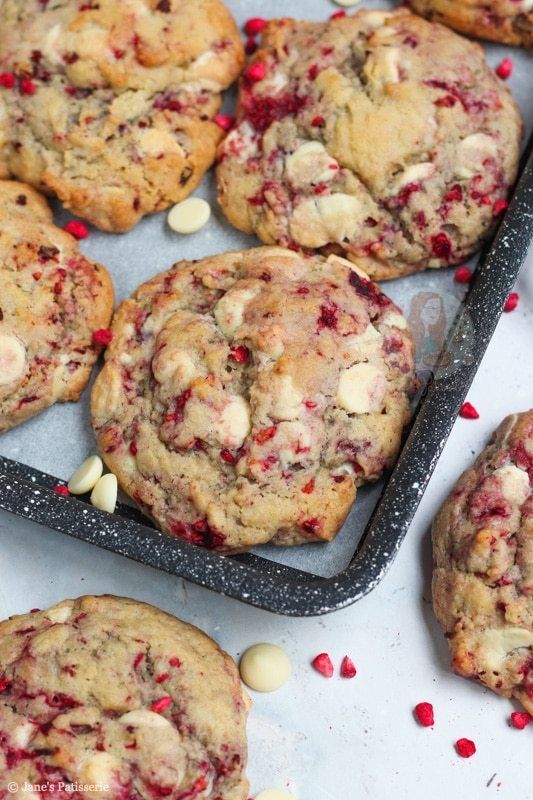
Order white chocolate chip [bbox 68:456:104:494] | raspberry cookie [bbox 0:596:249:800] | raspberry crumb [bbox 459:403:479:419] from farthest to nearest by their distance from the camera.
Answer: raspberry crumb [bbox 459:403:479:419]
white chocolate chip [bbox 68:456:104:494]
raspberry cookie [bbox 0:596:249:800]

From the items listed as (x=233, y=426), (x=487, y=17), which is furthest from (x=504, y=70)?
(x=233, y=426)

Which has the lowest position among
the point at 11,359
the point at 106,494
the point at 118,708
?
the point at 118,708

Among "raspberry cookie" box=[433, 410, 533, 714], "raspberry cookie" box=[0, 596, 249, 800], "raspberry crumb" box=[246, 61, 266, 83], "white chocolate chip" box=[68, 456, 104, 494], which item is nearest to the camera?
"raspberry cookie" box=[0, 596, 249, 800]

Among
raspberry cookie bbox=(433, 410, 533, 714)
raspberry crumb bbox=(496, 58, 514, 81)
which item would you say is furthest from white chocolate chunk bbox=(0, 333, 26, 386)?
raspberry crumb bbox=(496, 58, 514, 81)

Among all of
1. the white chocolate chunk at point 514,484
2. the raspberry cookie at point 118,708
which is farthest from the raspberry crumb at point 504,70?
the raspberry cookie at point 118,708

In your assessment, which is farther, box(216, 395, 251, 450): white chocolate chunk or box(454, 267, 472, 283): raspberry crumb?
box(454, 267, 472, 283): raspberry crumb

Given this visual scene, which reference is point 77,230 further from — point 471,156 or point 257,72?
point 471,156

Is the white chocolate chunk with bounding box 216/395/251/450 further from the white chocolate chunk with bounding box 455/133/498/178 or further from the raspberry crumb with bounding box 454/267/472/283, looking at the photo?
the white chocolate chunk with bounding box 455/133/498/178
